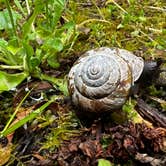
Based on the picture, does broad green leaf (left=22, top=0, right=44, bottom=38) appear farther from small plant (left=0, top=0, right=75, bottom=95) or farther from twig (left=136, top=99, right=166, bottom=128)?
twig (left=136, top=99, right=166, bottom=128)

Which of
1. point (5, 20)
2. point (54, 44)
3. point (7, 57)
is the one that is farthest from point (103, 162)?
point (5, 20)

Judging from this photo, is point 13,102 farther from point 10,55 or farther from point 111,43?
point 111,43

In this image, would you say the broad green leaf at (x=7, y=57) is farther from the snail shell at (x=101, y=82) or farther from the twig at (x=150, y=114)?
the twig at (x=150, y=114)

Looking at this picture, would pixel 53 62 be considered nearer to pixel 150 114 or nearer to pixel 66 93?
pixel 66 93

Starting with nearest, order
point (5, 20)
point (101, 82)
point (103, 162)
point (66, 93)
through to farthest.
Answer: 1. point (103, 162)
2. point (101, 82)
3. point (66, 93)
4. point (5, 20)

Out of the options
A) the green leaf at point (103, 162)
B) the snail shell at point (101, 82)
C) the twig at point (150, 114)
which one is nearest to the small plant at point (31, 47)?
the snail shell at point (101, 82)

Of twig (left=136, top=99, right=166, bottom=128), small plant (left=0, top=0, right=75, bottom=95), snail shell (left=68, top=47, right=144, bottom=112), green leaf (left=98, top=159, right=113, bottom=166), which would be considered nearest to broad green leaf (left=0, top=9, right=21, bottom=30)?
small plant (left=0, top=0, right=75, bottom=95)
